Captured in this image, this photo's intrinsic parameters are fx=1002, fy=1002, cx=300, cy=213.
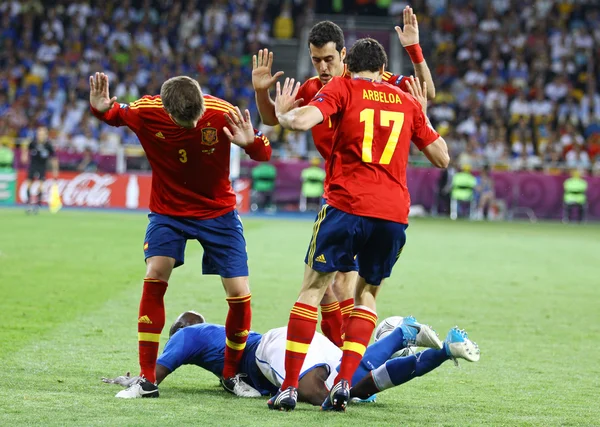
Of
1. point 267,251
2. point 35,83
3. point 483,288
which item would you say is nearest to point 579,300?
point 483,288

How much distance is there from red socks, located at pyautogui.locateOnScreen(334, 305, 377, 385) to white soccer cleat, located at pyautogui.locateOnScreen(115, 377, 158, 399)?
3.54ft

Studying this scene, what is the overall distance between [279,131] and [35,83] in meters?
8.06

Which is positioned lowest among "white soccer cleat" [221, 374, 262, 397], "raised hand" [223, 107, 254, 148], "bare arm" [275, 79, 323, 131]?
"white soccer cleat" [221, 374, 262, 397]

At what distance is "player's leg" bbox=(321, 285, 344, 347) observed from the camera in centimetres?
723

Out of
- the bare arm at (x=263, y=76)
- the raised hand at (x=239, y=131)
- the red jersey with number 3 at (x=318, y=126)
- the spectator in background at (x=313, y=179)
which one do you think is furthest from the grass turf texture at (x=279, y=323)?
the spectator in background at (x=313, y=179)

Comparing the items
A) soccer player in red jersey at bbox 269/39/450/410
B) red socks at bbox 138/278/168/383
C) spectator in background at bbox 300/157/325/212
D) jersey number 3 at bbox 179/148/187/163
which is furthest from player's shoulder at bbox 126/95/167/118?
spectator in background at bbox 300/157/325/212

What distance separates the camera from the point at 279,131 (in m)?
30.9

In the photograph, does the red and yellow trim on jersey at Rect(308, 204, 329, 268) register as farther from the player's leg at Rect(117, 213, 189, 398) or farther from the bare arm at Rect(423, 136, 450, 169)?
the player's leg at Rect(117, 213, 189, 398)

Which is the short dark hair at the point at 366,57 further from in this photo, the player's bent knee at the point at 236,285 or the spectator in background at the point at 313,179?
the spectator in background at the point at 313,179

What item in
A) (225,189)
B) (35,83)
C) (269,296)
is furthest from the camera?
(35,83)

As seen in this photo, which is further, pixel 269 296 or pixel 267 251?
pixel 267 251

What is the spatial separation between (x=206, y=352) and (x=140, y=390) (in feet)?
2.39

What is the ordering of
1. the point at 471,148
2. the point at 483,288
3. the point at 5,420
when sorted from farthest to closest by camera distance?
the point at 471,148
the point at 483,288
the point at 5,420

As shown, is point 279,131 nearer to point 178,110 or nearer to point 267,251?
point 267,251
